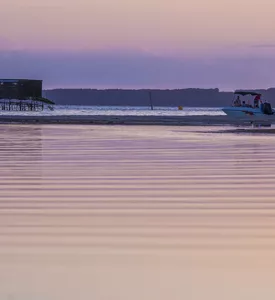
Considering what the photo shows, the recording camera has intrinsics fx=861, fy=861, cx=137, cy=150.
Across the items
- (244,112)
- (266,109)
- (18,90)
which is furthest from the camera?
(18,90)

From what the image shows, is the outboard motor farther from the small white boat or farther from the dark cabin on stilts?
the dark cabin on stilts

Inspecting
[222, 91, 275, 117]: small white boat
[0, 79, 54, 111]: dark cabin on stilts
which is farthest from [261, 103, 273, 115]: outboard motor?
[0, 79, 54, 111]: dark cabin on stilts
